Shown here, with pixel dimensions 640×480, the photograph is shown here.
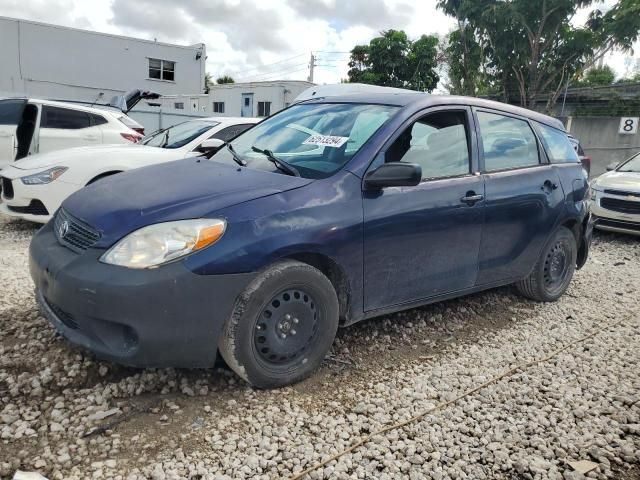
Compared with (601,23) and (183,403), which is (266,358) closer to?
(183,403)

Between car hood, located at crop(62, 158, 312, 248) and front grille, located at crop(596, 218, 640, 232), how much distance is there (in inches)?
261

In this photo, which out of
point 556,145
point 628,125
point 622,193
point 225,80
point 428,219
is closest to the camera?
point 428,219

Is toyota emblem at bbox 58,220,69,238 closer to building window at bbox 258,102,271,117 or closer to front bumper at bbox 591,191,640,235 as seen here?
front bumper at bbox 591,191,640,235

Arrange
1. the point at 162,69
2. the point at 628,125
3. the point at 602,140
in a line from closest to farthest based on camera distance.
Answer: the point at 628,125 → the point at 602,140 → the point at 162,69

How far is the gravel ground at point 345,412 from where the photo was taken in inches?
90.7

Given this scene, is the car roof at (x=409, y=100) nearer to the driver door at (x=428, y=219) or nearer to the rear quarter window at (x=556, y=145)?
the driver door at (x=428, y=219)

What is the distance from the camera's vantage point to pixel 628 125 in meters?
14.6

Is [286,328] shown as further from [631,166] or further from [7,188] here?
[631,166]

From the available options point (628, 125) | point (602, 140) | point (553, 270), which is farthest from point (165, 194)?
point (602, 140)

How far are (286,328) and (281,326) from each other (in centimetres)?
→ 4

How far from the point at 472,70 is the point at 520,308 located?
51.8 ft

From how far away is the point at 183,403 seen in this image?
270 cm

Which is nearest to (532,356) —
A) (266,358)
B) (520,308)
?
(520,308)

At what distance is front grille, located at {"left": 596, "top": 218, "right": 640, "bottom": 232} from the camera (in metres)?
7.62
